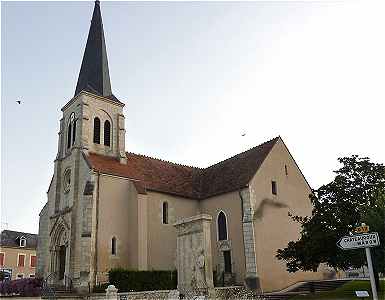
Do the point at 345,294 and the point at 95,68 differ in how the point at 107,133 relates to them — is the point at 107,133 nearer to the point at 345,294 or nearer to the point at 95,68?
the point at 95,68

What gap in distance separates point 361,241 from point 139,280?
17.6m

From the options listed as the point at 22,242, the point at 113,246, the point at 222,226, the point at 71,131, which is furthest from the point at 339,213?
the point at 22,242

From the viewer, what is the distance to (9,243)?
45.1m

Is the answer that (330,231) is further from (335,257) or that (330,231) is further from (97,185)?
(97,185)

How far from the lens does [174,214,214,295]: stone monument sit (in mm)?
14578

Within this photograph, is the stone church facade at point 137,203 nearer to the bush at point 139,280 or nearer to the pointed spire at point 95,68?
the pointed spire at point 95,68

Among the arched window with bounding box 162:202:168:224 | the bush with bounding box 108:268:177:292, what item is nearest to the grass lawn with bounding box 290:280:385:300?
the bush with bounding box 108:268:177:292

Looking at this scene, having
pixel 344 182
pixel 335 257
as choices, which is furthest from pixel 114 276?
pixel 344 182

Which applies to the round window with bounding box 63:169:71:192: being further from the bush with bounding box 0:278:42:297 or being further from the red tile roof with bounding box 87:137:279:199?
the bush with bounding box 0:278:42:297

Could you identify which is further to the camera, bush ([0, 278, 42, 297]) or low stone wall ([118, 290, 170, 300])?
bush ([0, 278, 42, 297])

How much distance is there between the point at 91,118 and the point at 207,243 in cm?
1728

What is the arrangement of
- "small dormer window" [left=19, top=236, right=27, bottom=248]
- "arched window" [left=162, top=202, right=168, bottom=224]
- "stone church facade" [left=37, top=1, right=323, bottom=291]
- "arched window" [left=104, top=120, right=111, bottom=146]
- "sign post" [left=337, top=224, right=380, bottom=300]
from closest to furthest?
"sign post" [left=337, top=224, right=380, bottom=300] → "stone church facade" [left=37, top=1, right=323, bottom=291] → "arched window" [left=162, top=202, right=168, bottom=224] → "arched window" [left=104, top=120, right=111, bottom=146] → "small dormer window" [left=19, top=236, right=27, bottom=248]

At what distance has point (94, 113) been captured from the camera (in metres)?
29.2

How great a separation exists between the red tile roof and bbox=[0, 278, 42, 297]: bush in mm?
8169
